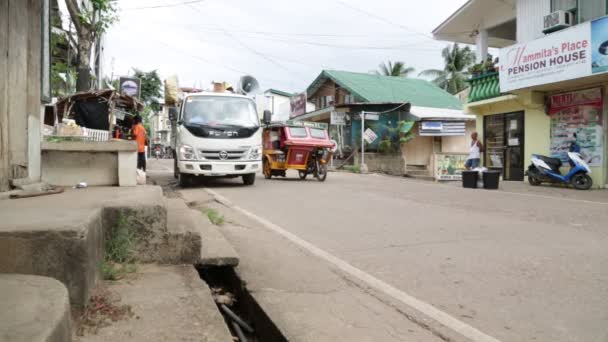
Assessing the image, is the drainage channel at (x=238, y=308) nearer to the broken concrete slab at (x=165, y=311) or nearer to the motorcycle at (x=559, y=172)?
Answer: the broken concrete slab at (x=165, y=311)

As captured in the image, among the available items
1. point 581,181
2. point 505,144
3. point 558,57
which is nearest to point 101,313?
point 581,181

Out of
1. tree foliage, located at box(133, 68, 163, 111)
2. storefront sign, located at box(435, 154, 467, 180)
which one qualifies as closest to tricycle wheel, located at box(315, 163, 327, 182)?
storefront sign, located at box(435, 154, 467, 180)

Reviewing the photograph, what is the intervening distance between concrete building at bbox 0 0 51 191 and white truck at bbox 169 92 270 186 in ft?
19.7

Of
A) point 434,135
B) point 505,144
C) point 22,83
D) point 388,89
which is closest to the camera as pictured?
point 22,83

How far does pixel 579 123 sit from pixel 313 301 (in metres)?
14.0

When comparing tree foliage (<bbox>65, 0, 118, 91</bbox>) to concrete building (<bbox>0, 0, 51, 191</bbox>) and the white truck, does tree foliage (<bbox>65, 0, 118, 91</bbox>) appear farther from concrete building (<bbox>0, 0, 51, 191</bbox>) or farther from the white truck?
concrete building (<bbox>0, 0, 51, 191</bbox>)

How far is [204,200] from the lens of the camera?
31.2 feet

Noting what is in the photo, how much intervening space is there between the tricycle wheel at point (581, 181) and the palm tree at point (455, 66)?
27126mm

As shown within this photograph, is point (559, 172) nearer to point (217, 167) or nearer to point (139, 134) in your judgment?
point (217, 167)

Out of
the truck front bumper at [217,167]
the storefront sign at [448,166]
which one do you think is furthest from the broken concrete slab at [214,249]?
the storefront sign at [448,166]

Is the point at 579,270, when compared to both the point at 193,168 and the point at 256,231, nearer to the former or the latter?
the point at 256,231

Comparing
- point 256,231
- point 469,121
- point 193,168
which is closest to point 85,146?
point 256,231

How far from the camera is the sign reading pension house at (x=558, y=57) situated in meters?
12.5

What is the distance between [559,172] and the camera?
14070 millimetres
